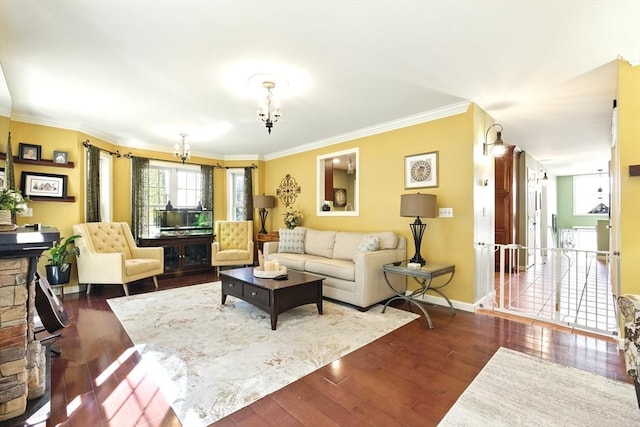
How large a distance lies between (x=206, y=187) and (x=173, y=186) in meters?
0.64

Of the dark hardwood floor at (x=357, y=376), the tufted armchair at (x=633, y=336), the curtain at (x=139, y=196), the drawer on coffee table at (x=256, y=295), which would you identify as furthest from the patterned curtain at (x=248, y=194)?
the tufted armchair at (x=633, y=336)

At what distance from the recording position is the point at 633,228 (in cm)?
258

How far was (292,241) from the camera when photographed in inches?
208

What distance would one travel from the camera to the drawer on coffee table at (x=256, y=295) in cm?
316

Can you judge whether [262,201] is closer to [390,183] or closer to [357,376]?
[390,183]

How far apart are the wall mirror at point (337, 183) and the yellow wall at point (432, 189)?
0.09 metres

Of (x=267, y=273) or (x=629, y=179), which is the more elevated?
(x=629, y=179)

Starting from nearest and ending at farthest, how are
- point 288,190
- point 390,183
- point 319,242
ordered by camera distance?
point 390,183 → point 319,242 → point 288,190

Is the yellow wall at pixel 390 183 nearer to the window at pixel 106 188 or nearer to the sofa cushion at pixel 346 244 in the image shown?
the window at pixel 106 188

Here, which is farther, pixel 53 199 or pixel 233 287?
pixel 53 199

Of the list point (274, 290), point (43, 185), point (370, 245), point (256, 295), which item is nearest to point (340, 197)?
point (370, 245)

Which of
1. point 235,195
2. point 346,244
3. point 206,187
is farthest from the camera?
point 235,195

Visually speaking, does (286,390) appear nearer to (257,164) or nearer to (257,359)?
(257,359)

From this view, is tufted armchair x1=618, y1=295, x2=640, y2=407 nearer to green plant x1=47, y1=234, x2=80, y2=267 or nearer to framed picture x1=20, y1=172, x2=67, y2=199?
green plant x1=47, y1=234, x2=80, y2=267
